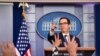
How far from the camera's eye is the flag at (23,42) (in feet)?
14.8

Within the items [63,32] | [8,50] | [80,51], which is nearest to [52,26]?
[63,32]

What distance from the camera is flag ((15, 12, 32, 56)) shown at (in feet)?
14.8

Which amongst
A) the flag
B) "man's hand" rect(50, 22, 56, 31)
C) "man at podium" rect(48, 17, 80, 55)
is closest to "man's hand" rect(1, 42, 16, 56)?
"man at podium" rect(48, 17, 80, 55)

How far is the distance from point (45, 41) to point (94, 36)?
787mm

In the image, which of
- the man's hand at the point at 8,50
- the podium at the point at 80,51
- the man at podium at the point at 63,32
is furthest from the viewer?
the man at podium at the point at 63,32

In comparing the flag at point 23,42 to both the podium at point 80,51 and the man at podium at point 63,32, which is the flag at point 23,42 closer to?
the man at podium at point 63,32

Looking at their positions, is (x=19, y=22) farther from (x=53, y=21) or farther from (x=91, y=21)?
(x=91, y=21)

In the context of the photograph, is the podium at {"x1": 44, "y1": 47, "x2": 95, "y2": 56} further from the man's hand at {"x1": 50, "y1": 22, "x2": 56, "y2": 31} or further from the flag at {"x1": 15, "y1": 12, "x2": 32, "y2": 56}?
the flag at {"x1": 15, "y1": 12, "x2": 32, "y2": 56}

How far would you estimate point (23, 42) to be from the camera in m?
4.52

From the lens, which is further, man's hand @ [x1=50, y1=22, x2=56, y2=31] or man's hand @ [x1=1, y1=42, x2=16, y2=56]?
man's hand @ [x1=50, y1=22, x2=56, y2=31]

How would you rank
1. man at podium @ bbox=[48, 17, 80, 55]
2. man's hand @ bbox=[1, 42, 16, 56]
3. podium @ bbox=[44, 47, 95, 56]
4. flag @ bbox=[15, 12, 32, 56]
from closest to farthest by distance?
Answer: man's hand @ bbox=[1, 42, 16, 56], podium @ bbox=[44, 47, 95, 56], man at podium @ bbox=[48, 17, 80, 55], flag @ bbox=[15, 12, 32, 56]

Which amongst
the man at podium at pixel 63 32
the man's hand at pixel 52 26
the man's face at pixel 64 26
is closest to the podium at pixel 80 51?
the man at podium at pixel 63 32

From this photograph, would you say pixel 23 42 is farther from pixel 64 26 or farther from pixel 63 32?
pixel 63 32

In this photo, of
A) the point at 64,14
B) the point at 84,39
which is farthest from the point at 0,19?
the point at 84,39
